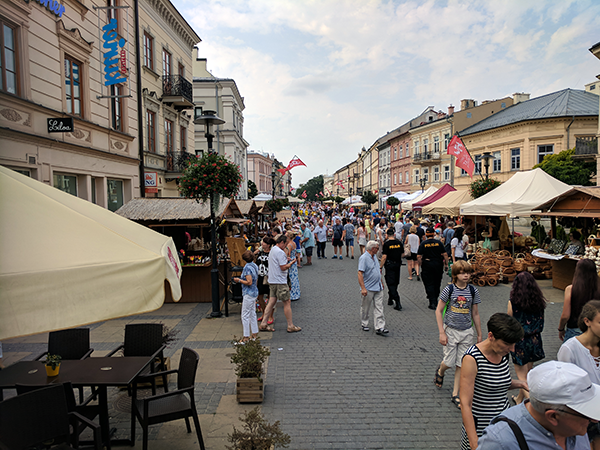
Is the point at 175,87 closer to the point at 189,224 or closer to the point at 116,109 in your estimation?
the point at 116,109

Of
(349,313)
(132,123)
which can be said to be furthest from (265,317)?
(132,123)

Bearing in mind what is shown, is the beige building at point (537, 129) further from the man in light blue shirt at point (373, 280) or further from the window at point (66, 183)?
the window at point (66, 183)

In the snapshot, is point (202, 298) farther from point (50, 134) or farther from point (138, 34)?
point (138, 34)

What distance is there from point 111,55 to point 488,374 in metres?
13.8

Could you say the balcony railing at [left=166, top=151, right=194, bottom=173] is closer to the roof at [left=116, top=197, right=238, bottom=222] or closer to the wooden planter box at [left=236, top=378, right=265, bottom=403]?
the roof at [left=116, top=197, right=238, bottom=222]

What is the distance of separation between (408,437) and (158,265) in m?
3.32

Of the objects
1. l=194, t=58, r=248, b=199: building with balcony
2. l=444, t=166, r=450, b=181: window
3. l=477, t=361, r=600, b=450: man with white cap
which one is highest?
l=194, t=58, r=248, b=199: building with balcony

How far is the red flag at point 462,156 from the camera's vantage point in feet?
56.1

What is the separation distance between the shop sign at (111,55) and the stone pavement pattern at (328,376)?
7.98 metres

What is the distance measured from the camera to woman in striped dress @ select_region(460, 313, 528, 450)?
291cm

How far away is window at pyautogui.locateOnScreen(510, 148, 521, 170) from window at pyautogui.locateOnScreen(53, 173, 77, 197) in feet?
108

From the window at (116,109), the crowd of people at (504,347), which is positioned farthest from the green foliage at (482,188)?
the window at (116,109)

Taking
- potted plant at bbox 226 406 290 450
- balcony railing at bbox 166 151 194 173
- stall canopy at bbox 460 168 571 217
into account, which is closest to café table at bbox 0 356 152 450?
potted plant at bbox 226 406 290 450

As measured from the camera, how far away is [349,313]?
29.7 feet
